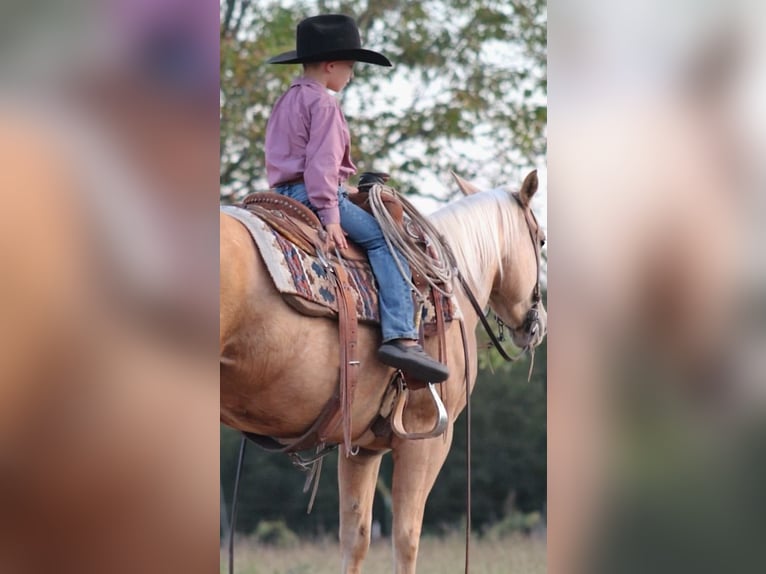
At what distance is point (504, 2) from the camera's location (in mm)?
8008

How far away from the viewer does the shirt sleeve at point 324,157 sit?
13.2 ft

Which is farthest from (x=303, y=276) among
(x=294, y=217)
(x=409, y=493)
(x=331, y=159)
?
(x=409, y=493)

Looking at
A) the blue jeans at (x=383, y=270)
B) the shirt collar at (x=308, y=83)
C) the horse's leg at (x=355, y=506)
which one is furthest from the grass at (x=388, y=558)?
the shirt collar at (x=308, y=83)

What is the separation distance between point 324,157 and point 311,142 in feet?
0.25

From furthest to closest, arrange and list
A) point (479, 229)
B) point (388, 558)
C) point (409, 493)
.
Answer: point (388, 558) → point (479, 229) → point (409, 493)

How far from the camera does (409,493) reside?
4.74m

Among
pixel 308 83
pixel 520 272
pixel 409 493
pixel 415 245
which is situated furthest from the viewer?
pixel 520 272

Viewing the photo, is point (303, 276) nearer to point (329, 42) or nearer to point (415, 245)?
point (415, 245)

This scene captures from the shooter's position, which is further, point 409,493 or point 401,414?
point 409,493

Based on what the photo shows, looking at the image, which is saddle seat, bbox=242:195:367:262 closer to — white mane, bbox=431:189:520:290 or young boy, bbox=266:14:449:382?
young boy, bbox=266:14:449:382
